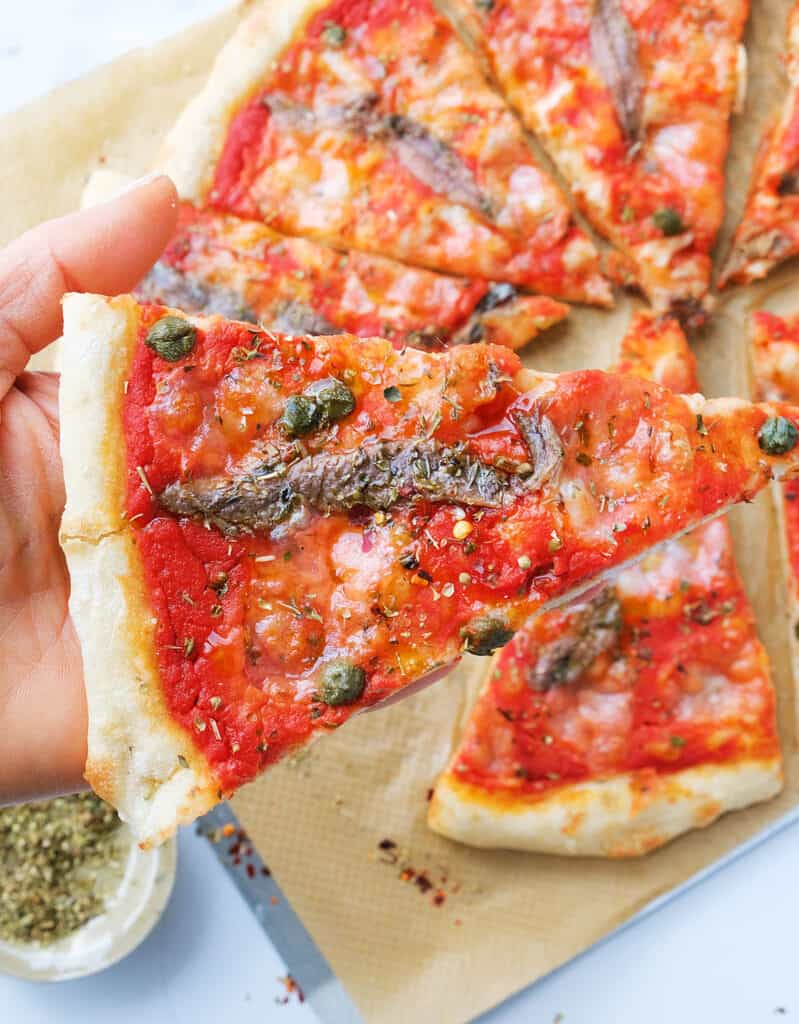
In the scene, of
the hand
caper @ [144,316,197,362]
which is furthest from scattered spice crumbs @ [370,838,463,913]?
caper @ [144,316,197,362]

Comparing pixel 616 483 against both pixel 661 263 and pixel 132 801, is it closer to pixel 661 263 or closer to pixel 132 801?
pixel 132 801

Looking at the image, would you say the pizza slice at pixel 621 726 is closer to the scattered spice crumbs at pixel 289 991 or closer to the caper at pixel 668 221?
the scattered spice crumbs at pixel 289 991

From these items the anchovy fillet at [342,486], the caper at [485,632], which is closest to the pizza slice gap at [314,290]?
the anchovy fillet at [342,486]

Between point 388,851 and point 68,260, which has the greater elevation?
point 68,260

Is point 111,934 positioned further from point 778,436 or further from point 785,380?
point 785,380

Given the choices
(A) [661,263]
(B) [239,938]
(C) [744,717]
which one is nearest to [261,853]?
(B) [239,938]

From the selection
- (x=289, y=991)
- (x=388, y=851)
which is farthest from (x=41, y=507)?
(x=289, y=991)
